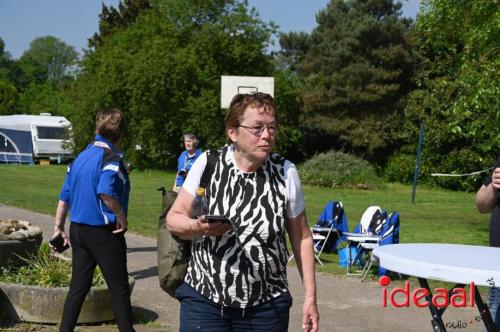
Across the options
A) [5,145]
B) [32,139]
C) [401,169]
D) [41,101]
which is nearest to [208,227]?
[401,169]

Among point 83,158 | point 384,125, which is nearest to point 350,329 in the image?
point 83,158

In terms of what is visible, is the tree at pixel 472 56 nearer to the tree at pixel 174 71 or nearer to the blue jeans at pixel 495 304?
the blue jeans at pixel 495 304

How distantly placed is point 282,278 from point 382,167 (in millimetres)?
39523

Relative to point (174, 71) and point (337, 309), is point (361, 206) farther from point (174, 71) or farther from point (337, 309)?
point (174, 71)

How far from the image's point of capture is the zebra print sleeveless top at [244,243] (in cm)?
340

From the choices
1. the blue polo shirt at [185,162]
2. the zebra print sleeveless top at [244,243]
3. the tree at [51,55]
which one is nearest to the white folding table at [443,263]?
the zebra print sleeveless top at [244,243]

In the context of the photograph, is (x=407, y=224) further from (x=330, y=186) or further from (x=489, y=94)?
(x=330, y=186)

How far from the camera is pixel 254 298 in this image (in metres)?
3.44

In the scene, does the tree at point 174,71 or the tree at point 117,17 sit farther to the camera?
the tree at point 117,17

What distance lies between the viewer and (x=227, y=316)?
346 centimetres

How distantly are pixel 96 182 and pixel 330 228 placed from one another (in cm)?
607

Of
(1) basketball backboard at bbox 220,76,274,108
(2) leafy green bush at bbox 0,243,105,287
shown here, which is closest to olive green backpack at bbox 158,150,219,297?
(2) leafy green bush at bbox 0,243,105,287

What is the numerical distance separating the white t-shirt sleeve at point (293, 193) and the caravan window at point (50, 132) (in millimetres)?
47747

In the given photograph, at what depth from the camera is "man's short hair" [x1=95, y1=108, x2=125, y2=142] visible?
5844 mm
